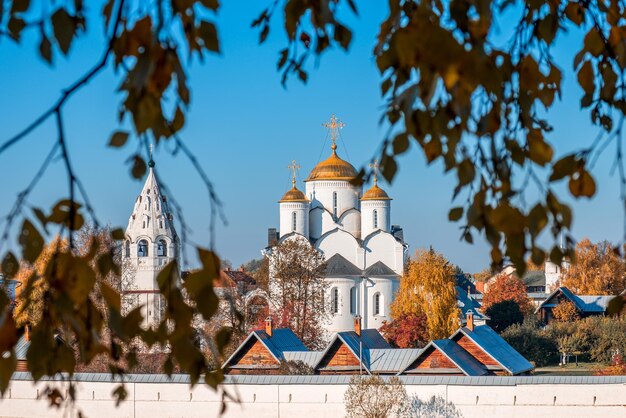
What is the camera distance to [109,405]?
26125 millimetres

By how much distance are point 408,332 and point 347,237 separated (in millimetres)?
11501

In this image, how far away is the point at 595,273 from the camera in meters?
61.9

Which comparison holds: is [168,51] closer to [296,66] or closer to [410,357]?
[296,66]

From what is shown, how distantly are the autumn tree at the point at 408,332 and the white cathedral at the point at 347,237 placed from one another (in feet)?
25.4

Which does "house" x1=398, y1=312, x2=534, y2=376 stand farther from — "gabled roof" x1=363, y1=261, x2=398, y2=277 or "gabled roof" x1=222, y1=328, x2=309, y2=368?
"gabled roof" x1=363, y1=261, x2=398, y2=277

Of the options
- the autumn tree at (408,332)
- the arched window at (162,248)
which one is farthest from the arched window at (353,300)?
the arched window at (162,248)

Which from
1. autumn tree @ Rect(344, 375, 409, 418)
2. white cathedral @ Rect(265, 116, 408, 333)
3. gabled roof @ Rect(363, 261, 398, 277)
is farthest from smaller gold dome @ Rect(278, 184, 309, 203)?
autumn tree @ Rect(344, 375, 409, 418)

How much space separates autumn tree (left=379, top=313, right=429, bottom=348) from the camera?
39.2m

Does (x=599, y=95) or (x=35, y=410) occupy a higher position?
(x=599, y=95)

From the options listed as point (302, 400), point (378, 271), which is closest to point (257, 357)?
point (302, 400)

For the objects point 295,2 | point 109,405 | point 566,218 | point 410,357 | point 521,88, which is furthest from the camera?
point 410,357

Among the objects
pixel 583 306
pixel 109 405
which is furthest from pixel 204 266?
pixel 583 306

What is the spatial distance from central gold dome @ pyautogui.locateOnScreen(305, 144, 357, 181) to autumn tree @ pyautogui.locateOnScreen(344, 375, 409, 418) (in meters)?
28.5

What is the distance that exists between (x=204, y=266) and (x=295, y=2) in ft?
2.65
